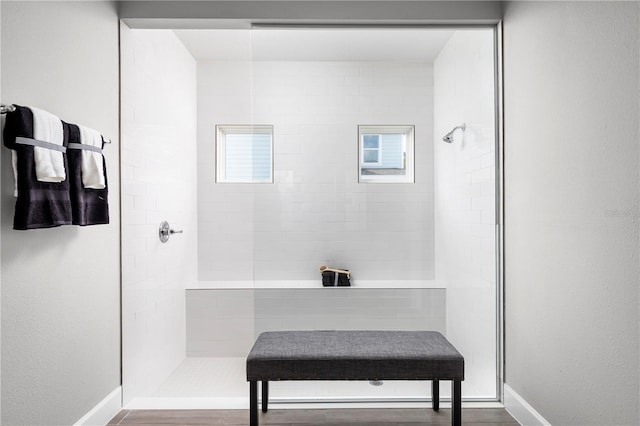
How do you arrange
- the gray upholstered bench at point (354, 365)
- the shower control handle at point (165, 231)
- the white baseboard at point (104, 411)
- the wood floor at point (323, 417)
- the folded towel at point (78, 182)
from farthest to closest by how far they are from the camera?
the shower control handle at point (165, 231), the wood floor at point (323, 417), the white baseboard at point (104, 411), the gray upholstered bench at point (354, 365), the folded towel at point (78, 182)

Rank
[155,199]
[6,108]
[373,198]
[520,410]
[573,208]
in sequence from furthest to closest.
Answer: [155,199]
[373,198]
[520,410]
[573,208]
[6,108]

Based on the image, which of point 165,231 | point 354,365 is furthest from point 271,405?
point 165,231

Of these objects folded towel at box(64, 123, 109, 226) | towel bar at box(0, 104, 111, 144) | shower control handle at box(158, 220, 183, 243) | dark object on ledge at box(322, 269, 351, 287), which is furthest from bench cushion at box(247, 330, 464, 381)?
towel bar at box(0, 104, 111, 144)

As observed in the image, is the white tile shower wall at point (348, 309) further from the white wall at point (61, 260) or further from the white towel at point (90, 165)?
the white towel at point (90, 165)

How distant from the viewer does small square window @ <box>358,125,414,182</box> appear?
2.57 meters

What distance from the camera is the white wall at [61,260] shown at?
1.64 meters

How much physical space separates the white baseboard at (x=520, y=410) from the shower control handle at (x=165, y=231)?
2208 mm

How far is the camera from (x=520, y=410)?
2.30m

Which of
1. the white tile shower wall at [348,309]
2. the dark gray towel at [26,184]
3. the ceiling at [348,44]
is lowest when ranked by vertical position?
the white tile shower wall at [348,309]

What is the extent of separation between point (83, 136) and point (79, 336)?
0.92 meters

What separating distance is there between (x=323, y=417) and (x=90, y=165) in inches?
67.1

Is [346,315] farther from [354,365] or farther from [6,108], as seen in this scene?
[6,108]

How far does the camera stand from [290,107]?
2.59 m

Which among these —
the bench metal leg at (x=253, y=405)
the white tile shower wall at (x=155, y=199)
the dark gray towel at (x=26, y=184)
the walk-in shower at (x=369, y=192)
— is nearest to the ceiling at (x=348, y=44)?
the walk-in shower at (x=369, y=192)
